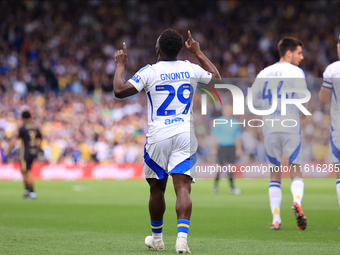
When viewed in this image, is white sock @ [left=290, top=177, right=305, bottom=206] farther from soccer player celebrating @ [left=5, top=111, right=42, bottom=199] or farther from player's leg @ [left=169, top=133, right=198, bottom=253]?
soccer player celebrating @ [left=5, top=111, right=42, bottom=199]

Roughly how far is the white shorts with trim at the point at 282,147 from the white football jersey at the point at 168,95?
7.44ft

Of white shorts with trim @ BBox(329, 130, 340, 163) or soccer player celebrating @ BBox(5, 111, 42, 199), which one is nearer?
white shorts with trim @ BBox(329, 130, 340, 163)

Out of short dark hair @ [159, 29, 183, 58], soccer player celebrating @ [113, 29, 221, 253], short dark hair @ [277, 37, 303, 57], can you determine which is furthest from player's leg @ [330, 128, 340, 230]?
short dark hair @ [159, 29, 183, 58]

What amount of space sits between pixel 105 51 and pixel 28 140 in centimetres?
1589

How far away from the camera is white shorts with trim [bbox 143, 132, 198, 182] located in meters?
5.07

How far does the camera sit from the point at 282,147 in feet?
23.4

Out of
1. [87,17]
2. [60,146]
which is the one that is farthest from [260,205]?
[87,17]

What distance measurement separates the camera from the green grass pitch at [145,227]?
17.8ft

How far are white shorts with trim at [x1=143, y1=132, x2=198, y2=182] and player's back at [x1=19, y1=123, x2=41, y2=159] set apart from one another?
904 centimetres

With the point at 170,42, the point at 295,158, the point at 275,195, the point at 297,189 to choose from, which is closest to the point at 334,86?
the point at 295,158

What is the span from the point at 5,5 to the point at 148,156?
27028mm

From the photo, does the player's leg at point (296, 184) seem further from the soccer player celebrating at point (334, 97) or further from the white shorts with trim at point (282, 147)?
the soccer player celebrating at point (334, 97)

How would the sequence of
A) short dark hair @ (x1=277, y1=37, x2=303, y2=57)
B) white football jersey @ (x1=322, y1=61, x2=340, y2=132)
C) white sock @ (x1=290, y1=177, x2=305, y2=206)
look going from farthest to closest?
1. short dark hair @ (x1=277, y1=37, x2=303, y2=57)
2. white sock @ (x1=290, y1=177, x2=305, y2=206)
3. white football jersey @ (x1=322, y1=61, x2=340, y2=132)

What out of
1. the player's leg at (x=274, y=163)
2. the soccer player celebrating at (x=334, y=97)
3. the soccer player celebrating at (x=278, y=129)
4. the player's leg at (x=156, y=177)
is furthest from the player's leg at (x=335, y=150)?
the player's leg at (x=156, y=177)
